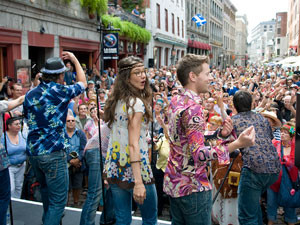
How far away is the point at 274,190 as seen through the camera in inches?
186

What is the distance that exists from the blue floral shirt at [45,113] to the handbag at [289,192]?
3.09 m

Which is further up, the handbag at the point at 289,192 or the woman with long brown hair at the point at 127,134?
the woman with long brown hair at the point at 127,134

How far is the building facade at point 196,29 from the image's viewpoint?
42.6m

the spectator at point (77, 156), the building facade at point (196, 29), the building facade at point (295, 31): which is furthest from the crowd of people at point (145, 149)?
the building facade at point (295, 31)

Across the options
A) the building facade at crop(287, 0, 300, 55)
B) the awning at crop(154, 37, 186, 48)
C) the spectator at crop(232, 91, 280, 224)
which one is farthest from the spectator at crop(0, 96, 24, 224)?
the building facade at crop(287, 0, 300, 55)

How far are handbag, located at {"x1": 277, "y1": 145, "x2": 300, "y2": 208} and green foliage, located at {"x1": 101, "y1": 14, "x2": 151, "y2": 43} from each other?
14.3m

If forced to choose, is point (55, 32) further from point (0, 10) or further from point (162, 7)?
point (162, 7)

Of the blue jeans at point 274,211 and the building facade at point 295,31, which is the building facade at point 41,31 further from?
the building facade at point 295,31

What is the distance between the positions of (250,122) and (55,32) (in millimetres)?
11724

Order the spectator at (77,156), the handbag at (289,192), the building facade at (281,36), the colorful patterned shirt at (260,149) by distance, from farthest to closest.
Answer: the building facade at (281,36) < the spectator at (77,156) < the handbag at (289,192) < the colorful patterned shirt at (260,149)

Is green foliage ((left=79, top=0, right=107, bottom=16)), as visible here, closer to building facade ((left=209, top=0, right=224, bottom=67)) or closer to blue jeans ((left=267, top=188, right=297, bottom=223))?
blue jeans ((left=267, top=188, right=297, bottom=223))

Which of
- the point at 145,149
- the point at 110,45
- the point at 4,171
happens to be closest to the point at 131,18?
the point at 110,45

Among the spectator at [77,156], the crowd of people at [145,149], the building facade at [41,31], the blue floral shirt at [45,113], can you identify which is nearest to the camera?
the crowd of people at [145,149]

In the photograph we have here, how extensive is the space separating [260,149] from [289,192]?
1.45 m
